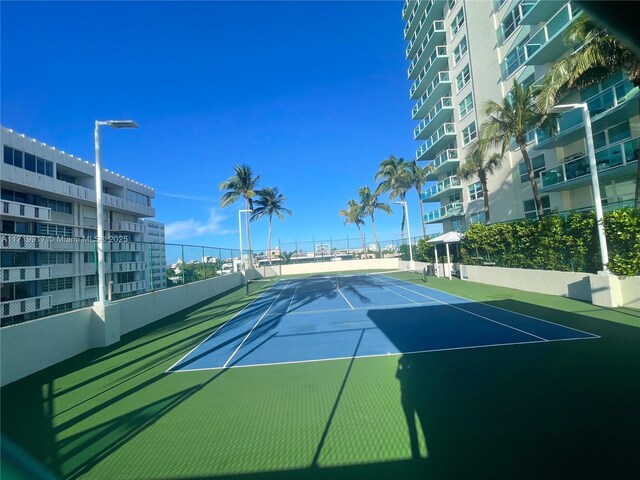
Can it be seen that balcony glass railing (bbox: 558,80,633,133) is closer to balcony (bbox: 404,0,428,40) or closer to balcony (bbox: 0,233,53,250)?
balcony (bbox: 0,233,53,250)

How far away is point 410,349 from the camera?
7676 mm

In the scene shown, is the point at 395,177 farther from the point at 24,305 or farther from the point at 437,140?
the point at 24,305

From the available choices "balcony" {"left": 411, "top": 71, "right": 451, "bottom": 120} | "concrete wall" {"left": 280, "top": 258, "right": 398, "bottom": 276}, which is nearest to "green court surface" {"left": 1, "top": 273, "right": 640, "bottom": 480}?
"balcony" {"left": 411, "top": 71, "right": 451, "bottom": 120}

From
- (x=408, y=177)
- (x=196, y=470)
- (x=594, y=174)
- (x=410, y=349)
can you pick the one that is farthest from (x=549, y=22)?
(x=196, y=470)

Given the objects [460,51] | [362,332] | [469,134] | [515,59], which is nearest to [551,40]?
[515,59]

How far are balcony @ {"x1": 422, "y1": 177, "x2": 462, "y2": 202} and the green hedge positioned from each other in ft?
46.9

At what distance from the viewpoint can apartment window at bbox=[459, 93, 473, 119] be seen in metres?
33.7

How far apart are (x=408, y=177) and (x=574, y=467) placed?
134 ft

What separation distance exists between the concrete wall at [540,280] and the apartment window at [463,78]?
22256 millimetres

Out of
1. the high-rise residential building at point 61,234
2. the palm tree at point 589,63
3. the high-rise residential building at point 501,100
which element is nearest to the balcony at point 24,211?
the high-rise residential building at point 61,234

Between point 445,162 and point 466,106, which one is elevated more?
point 466,106

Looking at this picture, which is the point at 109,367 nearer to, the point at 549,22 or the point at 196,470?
the point at 196,470

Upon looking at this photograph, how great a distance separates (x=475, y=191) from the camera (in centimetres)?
3309

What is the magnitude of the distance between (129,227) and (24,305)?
138ft
